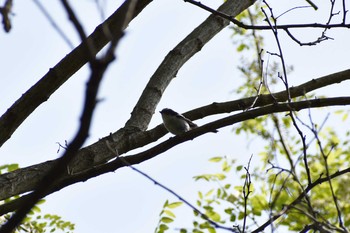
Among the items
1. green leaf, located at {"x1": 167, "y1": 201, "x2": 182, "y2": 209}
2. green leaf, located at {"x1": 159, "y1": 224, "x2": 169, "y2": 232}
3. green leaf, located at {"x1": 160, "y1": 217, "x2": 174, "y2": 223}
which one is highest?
green leaf, located at {"x1": 167, "y1": 201, "x2": 182, "y2": 209}

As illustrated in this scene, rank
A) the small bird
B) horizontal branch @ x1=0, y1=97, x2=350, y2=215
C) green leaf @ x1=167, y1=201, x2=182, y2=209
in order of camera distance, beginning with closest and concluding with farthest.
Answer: horizontal branch @ x1=0, y1=97, x2=350, y2=215 → green leaf @ x1=167, y1=201, x2=182, y2=209 → the small bird

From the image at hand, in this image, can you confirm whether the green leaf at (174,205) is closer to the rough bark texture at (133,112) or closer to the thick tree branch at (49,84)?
the rough bark texture at (133,112)

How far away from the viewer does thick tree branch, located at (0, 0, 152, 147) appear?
3488 millimetres

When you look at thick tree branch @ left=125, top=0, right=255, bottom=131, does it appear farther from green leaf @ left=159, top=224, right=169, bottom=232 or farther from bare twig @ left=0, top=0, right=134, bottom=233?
bare twig @ left=0, top=0, right=134, bottom=233

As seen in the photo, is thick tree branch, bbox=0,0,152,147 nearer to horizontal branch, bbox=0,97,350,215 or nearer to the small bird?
horizontal branch, bbox=0,97,350,215

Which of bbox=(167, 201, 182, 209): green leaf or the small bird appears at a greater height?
the small bird

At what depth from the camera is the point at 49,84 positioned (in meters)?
3.60

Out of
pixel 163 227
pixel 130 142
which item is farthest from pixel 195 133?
pixel 163 227

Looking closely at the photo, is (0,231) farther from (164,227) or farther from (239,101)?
(164,227)

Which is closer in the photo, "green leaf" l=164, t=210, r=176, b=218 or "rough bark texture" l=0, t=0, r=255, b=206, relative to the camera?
"rough bark texture" l=0, t=0, r=255, b=206

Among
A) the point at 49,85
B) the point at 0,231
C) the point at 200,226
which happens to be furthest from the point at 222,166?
the point at 0,231

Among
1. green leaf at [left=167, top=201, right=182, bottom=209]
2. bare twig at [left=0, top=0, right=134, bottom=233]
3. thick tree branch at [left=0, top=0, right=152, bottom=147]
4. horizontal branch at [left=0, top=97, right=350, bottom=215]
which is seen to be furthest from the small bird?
bare twig at [left=0, top=0, right=134, bottom=233]

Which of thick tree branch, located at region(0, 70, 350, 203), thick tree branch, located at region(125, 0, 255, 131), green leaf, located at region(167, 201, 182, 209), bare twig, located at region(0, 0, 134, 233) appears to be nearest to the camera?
bare twig, located at region(0, 0, 134, 233)

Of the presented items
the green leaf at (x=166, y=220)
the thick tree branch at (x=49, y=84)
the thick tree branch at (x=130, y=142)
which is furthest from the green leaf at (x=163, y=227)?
the thick tree branch at (x=49, y=84)
